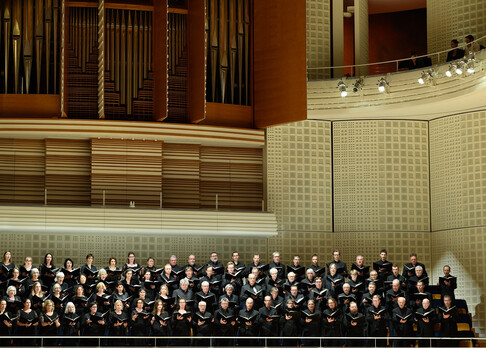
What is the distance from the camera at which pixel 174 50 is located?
11.6m

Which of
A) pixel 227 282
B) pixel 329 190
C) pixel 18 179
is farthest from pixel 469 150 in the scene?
pixel 18 179

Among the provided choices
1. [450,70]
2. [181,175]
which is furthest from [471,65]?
[181,175]

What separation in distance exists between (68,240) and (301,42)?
12.3 ft

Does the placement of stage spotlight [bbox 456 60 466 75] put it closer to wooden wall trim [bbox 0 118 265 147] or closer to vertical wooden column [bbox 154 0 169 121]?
wooden wall trim [bbox 0 118 265 147]

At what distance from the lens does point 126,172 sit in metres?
11.3

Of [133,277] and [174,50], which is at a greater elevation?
[174,50]

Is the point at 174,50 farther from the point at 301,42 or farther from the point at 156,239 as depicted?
the point at 156,239

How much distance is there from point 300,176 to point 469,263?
2399 millimetres

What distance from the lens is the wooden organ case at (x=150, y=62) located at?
439 inches

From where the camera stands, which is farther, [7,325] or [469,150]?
[469,150]

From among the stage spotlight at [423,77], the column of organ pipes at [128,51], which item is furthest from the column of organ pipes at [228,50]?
the stage spotlight at [423,77]

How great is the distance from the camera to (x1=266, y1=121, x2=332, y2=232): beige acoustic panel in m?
12.0

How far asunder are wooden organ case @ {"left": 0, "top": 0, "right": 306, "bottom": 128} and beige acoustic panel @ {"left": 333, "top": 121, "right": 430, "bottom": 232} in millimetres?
1293

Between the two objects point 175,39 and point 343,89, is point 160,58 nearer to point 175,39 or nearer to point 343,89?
point 175,39
